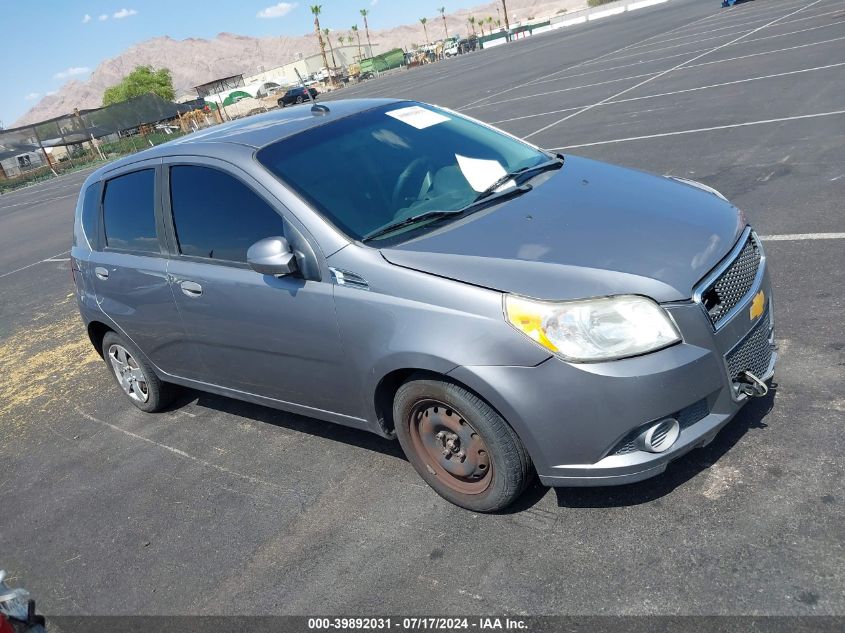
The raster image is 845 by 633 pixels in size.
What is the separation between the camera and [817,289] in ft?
15.9

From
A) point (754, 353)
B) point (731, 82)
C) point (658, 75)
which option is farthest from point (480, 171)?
point (658, 75)

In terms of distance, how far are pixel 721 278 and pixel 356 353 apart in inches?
64.3

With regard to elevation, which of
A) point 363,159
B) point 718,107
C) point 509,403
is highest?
point 363,159

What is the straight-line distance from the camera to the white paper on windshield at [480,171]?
4027 millimetres

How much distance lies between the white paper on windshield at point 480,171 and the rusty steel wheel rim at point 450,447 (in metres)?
1.27

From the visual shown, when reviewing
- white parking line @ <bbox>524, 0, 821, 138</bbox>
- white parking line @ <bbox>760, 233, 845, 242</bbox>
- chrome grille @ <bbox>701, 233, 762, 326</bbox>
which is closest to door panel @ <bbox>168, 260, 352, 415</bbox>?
chrome grille @ <bbox>701, 233, 762, 326</bbox>

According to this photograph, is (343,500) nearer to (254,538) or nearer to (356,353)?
(254,538)

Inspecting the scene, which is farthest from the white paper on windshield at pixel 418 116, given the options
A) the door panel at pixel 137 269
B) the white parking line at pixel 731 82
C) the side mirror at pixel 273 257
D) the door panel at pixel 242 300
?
the white parking line at pixel 731 82

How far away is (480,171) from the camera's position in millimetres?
4145

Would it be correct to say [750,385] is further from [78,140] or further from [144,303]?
[78,140]

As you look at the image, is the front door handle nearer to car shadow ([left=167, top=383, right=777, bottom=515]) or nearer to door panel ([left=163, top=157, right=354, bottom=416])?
door panel ([left=163, top=157, right=354, bottom=416])

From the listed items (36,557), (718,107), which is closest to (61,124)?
(718,107)

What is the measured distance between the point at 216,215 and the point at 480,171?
1.47 m

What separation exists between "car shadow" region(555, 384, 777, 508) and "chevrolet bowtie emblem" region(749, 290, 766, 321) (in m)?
0.40
